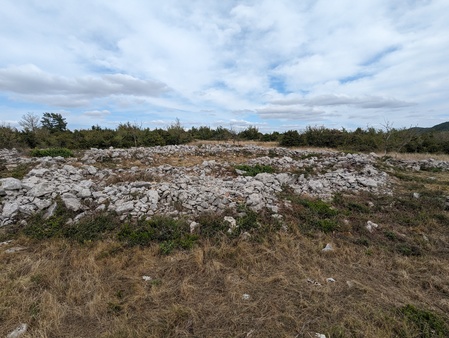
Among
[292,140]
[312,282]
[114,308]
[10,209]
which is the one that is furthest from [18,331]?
[292,140]

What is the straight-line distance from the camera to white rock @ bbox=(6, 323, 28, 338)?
7.75 ft

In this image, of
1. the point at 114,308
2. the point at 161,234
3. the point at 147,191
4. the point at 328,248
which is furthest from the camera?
the point at 147,191

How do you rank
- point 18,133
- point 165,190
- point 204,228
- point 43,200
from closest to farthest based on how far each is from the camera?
point 204,228
point 43,200
point 165,190
point 18,133

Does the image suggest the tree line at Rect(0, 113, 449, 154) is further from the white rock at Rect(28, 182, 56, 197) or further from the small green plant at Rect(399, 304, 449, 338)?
the small green plant at Rect(399, 304, 449, 338)

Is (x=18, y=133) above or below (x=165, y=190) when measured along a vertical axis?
above

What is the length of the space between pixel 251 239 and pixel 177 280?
1.66 m

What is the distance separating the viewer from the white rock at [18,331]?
2.36 metres

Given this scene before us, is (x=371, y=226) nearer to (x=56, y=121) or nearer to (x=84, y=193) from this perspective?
(x=84, y=193)

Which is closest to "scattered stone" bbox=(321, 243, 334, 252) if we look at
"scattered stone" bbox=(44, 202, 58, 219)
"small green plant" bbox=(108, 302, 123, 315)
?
"small green plant" bbox=(108, 302, 123, 315)

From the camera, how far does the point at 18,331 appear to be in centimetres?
241

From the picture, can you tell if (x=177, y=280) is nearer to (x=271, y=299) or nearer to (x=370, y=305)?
(x=271, y=299)

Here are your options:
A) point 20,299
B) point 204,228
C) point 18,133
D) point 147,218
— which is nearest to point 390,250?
point 204,228

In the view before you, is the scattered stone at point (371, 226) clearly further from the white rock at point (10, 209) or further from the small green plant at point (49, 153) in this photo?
the small green plant at point (49, 153)

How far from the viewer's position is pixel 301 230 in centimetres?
466
